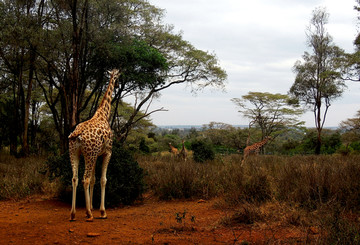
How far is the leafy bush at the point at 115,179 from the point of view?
7008mm

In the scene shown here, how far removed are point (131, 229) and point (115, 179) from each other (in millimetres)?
2478

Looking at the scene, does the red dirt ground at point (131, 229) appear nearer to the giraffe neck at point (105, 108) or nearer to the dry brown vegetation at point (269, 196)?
the dry brown vegetation at point (269, 196)

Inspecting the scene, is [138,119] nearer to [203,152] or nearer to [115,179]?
[203,152]

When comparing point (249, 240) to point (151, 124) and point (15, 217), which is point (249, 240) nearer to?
point (15, 217)

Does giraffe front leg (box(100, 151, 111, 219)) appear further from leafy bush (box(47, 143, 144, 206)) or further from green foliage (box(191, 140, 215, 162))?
green foliage (box(191, 140, 215, 162))

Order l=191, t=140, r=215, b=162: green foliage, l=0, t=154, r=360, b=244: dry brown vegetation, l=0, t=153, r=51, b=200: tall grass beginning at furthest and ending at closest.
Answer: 1. l=191, t=140, r=215, b=162: green foliage
2. l=0, t=153, r=51, b=200: tall grass
3. l=0, t=154, r=360, b=244: dry brown vegetation

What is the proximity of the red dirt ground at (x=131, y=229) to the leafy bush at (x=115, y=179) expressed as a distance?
1.66 feet

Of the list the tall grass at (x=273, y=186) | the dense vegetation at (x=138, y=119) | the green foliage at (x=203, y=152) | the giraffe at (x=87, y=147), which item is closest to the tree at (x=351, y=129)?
the dense vegetation at (x=138, y=119)

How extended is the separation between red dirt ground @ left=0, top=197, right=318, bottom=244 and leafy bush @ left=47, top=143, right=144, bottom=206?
504 mm

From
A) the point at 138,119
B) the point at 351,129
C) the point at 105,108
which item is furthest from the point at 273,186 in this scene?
the point at 351,129

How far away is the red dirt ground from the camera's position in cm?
413

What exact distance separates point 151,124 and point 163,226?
85.8 feet

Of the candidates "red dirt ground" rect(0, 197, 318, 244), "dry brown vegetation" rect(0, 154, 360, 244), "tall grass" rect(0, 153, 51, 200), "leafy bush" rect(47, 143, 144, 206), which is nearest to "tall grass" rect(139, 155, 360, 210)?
Result: "dry brown vegetation" rect(0, 154, 360, 244)

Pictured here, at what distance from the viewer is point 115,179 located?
283 inches
